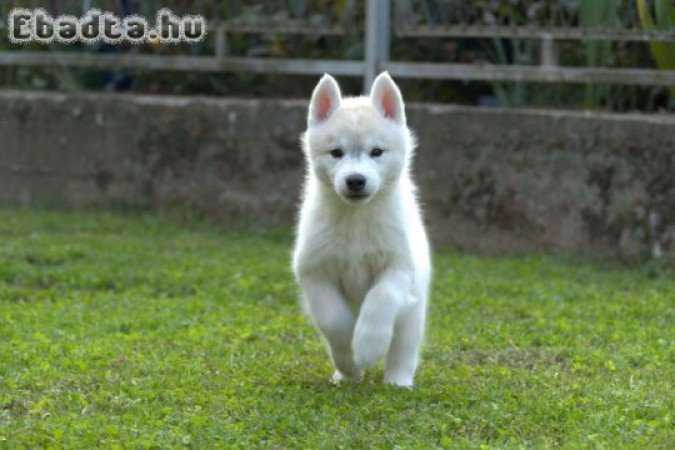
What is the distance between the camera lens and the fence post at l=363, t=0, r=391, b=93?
9891 mm

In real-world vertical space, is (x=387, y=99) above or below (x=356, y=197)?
above

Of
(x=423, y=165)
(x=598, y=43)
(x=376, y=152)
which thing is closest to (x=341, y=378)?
(x=376, y=152)

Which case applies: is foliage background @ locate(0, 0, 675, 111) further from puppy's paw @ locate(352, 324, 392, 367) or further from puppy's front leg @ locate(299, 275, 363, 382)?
puppy's paw @ locate(352, 324, 392, 367)

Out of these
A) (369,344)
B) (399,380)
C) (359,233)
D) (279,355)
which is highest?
(359,233)

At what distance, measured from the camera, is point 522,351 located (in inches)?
254

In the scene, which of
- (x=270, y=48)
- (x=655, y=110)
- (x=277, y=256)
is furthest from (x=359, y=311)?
(x=270, y=48)

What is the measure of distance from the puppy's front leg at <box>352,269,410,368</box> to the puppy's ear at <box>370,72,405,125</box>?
804 mm

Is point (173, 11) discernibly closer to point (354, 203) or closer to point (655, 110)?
point (655, 110)

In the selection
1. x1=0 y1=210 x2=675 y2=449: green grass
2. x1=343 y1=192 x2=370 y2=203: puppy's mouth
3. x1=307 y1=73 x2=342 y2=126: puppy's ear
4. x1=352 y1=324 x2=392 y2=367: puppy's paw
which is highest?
x1=307 y1=73 x2=342 y2=126: puppy's ear

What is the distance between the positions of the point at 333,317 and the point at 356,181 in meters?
0.55

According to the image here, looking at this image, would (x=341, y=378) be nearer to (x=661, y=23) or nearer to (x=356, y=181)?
(x=356, y=181)

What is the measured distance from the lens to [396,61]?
1031 centimetres

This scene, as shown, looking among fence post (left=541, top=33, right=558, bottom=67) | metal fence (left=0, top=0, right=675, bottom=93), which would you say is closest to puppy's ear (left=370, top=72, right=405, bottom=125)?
metal fence (left=0, top=0, right=675, bottom=93)

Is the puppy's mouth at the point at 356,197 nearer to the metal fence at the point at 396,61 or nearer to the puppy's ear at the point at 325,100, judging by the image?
the puppy's ear at the point at 325,100
